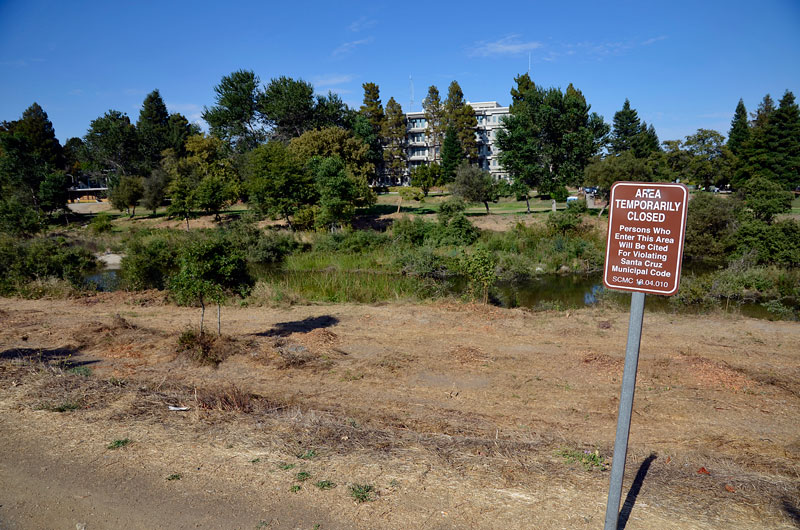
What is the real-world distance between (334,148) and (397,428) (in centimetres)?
4642

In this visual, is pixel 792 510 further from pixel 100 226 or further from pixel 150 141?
pixel 150 141

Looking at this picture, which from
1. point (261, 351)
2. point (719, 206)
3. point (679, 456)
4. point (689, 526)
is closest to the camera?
point (689, 526)

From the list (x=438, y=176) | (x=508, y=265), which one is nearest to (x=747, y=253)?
(x=508, y=265)

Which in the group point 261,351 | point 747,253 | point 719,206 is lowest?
point 261,351

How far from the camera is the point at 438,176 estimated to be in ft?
219

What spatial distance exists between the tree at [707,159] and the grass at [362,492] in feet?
195

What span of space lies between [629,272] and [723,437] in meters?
5.83

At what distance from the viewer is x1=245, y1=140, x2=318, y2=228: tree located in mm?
40844

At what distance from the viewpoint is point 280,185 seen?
4047cm

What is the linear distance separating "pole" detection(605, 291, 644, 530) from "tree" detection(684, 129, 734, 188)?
195ft

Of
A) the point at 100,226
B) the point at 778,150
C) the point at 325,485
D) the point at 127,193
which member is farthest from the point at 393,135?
the point at 325,485

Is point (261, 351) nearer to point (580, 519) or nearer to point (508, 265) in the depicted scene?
point (580, 519)

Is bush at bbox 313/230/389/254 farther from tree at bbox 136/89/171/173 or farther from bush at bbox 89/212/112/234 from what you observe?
tree at bbox 136/89/171/173

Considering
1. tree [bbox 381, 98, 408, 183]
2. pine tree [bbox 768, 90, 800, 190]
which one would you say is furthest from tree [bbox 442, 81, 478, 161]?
pine tree [bbox 768, 90, 800, 190]
